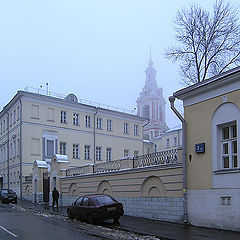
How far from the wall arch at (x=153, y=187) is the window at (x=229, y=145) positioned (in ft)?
13.2

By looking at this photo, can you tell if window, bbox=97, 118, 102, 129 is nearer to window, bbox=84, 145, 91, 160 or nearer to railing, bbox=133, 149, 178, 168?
window, bbox=84, 145, 91, 160

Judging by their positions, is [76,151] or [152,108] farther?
[152,108]

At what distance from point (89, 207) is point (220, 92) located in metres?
7.90

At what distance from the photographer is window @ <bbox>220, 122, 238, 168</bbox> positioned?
14.1 metres

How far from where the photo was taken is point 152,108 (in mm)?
79938

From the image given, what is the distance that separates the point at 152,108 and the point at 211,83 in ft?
215

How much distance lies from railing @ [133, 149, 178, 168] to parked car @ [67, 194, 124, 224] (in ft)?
8.57

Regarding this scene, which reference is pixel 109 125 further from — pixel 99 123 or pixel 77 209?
pixel 77 209

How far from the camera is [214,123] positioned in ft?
48.4

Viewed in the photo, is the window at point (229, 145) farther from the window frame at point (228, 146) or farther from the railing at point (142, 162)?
the railing at point (142, 162)

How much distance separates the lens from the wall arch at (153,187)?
1775 centimetres

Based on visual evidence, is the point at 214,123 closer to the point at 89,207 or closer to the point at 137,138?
the point at 89,207

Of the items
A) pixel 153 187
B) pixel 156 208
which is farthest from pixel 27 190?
pixel 156 208

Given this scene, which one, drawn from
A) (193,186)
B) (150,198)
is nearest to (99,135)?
(150,198)
